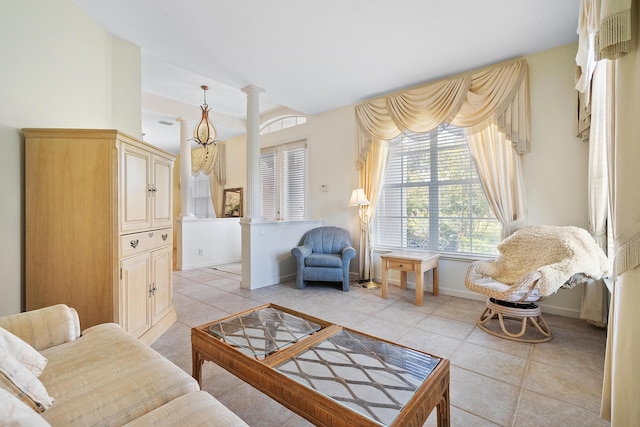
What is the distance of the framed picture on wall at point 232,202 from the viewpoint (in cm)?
673

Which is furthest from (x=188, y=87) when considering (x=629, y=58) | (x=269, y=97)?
(x=629, y=58)

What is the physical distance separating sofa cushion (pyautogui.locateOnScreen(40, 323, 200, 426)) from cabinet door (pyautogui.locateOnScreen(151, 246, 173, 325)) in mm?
1088

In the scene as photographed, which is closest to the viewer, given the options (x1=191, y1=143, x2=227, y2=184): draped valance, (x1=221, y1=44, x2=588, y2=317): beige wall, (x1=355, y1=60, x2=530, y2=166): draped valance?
(x1=221, y1=44, x2=588, y2=317): beige wall

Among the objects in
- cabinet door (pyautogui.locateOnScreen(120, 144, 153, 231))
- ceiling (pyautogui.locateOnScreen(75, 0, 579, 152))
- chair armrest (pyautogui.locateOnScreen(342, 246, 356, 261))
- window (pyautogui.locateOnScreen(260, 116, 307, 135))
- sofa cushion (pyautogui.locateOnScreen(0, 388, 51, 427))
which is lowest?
chair armrest (pyautogui.locateOnScreen(342, 246, 356, 261))

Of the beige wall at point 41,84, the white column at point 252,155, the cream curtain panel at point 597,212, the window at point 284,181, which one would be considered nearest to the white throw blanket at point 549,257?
the cream curtain panel at point 597,212

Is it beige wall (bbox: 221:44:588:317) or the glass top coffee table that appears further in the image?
beige wall (bbox: 221:44:588:317)

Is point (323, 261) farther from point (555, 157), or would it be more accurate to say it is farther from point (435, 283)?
point (555, 157)

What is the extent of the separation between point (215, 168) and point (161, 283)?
5047 mm

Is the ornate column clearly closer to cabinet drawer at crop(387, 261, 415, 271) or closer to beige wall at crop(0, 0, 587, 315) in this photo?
beige wall at crop(0, 0, 587, 315)

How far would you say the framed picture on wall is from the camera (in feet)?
22.1

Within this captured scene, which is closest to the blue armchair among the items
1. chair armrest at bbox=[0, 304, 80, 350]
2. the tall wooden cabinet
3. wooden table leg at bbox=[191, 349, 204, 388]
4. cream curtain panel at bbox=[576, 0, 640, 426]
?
the tall wooden cabinet

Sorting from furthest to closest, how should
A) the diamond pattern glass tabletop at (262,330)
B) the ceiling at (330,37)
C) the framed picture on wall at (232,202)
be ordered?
the framed picture on wall at (232,202)
the ceiling at (330,37)
the diamond pattern glass tabletop at (262,330)

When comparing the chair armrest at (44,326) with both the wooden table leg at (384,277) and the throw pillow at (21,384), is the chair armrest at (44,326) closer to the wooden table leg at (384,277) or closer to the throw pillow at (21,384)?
the throw pillow at (21,384)

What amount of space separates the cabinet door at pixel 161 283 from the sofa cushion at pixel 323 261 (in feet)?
6.02
